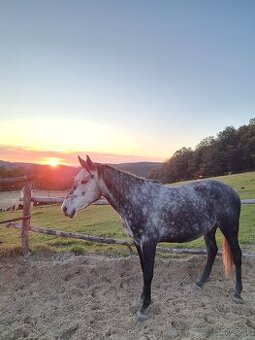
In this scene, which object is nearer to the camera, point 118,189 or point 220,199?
point 118,189

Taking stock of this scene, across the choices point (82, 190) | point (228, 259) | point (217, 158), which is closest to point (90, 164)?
point (82, 190)

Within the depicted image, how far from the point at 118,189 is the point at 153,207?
594mm

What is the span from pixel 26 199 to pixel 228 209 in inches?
172

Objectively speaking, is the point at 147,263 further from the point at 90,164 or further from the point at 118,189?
the point at 90,164

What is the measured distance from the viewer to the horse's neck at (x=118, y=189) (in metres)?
5.26

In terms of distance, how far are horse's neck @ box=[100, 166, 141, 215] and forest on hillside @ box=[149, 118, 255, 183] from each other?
6198cm

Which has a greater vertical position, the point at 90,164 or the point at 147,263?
the point at 90,164

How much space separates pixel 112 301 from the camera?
554 centimetres

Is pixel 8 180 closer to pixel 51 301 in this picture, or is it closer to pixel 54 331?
pixel 51 301

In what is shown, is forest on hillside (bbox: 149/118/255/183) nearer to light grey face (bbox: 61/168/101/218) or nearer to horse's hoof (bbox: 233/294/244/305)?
horse's hoof (bbox: 233/294/244/305)

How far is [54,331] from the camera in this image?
4.68m

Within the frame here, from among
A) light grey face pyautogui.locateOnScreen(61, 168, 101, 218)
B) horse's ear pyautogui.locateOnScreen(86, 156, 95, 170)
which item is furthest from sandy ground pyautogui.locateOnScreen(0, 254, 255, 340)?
horse's ear pyautogui.locateOnScreen(86, 156, 95, 170)

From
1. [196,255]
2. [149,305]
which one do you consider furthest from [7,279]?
[196,255]

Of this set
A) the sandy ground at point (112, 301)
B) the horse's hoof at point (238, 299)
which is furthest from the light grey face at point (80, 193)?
the horse's hoof at point (238, 299)
